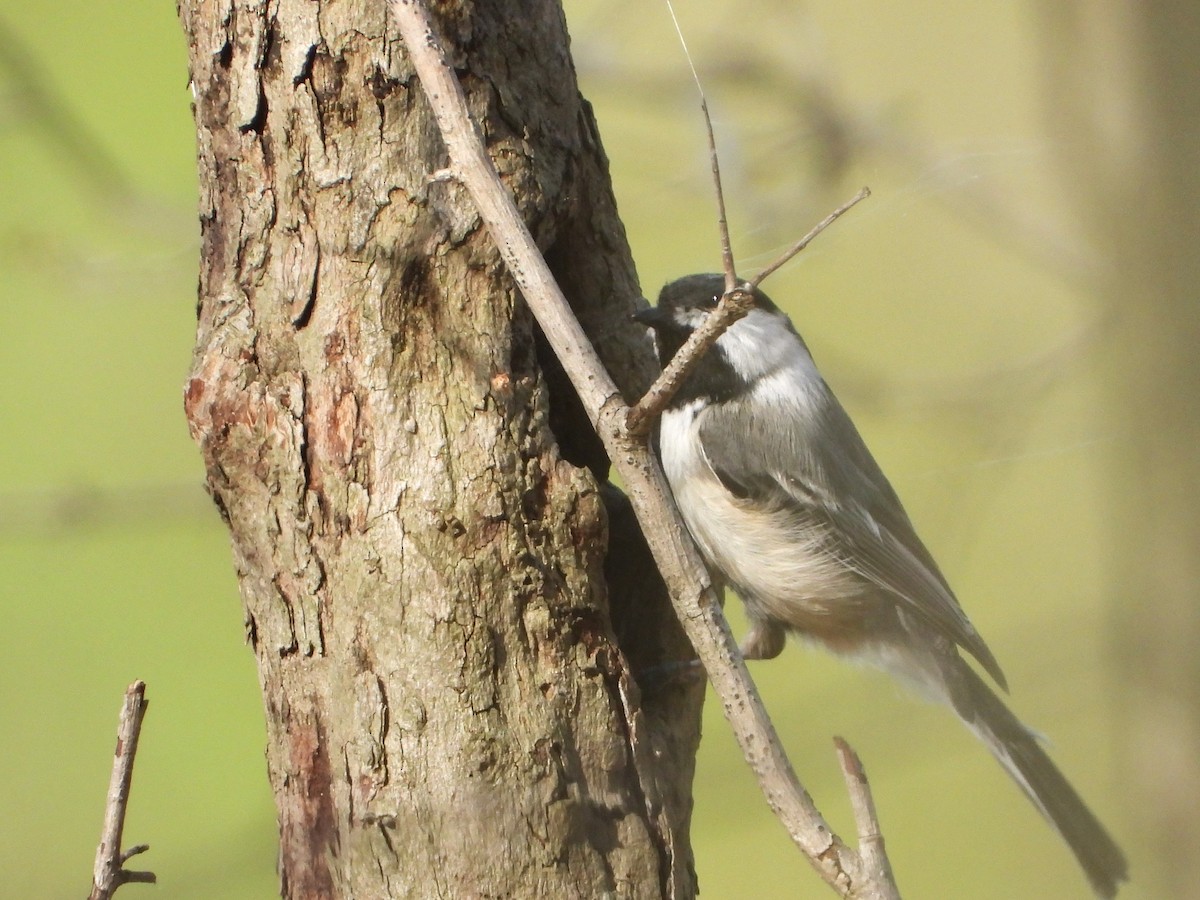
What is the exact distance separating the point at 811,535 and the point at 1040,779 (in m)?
0.60

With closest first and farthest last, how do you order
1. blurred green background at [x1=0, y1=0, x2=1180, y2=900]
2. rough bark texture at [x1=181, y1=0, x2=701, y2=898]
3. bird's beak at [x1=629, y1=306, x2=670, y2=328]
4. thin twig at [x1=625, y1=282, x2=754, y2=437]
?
thin twig at [x1=625, y1=282, x2=754, y2=437]
rough bark texture at [x1=181, y1=0, x2=701, y2=898]
bird's beak at [x1=629, y1=306, x2=670, y2=328]
blurred green background at [x1=0, y1=0, x2=1180, y2=900]

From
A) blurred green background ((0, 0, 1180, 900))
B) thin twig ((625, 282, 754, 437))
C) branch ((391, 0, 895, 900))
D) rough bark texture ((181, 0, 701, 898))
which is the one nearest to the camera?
thin twig ((625, 282, 754, 437))

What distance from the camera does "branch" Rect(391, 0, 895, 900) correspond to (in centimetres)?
103

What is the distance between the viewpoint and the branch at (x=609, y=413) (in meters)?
1.03

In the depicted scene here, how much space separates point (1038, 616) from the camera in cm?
304

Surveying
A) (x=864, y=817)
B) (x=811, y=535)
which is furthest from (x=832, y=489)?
(x=864, y=817)

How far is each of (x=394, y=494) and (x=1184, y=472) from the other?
5.47 feet

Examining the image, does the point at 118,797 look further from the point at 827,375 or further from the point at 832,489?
the point at 827,375

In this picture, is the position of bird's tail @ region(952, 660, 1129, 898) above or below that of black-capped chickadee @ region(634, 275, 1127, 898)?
below

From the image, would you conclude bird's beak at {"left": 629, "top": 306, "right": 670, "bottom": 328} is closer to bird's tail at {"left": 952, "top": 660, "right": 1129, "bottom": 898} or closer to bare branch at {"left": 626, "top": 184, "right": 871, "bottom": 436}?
bare branch at {"left": 626, "top": 184, "right": 871, "bottom": 436}

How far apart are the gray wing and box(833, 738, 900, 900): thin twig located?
91 centimetres

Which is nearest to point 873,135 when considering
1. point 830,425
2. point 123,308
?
point 830,425

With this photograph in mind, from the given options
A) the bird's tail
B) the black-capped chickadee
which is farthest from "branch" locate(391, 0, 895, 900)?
the bird's tail

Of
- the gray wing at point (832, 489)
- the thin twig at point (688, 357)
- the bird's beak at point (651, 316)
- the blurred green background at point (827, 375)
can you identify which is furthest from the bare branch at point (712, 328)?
the blurred green background at point (827, 375)
